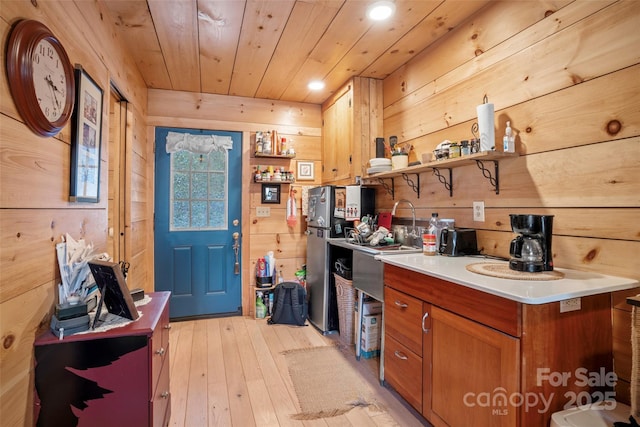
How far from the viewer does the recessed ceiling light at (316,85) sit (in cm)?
320

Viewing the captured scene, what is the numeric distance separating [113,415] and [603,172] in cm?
220

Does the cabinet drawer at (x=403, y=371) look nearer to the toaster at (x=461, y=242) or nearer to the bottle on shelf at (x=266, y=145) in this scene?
the toaster at (x=461, y=242)

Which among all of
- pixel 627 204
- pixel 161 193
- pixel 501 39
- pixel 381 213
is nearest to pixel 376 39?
pixel 501 39

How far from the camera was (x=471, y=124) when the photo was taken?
82.0 inches

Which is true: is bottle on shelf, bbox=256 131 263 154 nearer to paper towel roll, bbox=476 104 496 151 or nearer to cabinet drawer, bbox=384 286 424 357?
cabinet drawer, bbox=384 286 424 357

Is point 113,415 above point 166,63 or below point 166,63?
below

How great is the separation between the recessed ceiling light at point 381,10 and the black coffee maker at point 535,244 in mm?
1411

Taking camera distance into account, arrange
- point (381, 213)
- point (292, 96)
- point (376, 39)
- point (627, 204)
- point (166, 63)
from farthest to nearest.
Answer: point (292, 96)
point (381, 213)
point (166, 63)
point (376, 39)
point (627, 204)

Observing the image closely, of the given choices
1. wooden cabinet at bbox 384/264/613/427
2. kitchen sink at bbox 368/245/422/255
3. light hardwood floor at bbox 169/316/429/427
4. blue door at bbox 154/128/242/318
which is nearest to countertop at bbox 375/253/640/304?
wooden cabinet at bbox 384/264/613/427

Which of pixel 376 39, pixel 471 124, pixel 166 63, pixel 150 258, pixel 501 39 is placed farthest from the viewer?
pixel 150 258

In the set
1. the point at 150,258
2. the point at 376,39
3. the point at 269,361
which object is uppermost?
the point at 376,39

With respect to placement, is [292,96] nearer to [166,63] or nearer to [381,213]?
[166,63]

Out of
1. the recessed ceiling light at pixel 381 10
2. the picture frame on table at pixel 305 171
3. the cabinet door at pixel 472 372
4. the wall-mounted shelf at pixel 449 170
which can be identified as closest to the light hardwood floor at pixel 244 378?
the cabinet door at pixel 472 372

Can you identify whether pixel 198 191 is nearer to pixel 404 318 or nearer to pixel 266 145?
pixel 266 145
